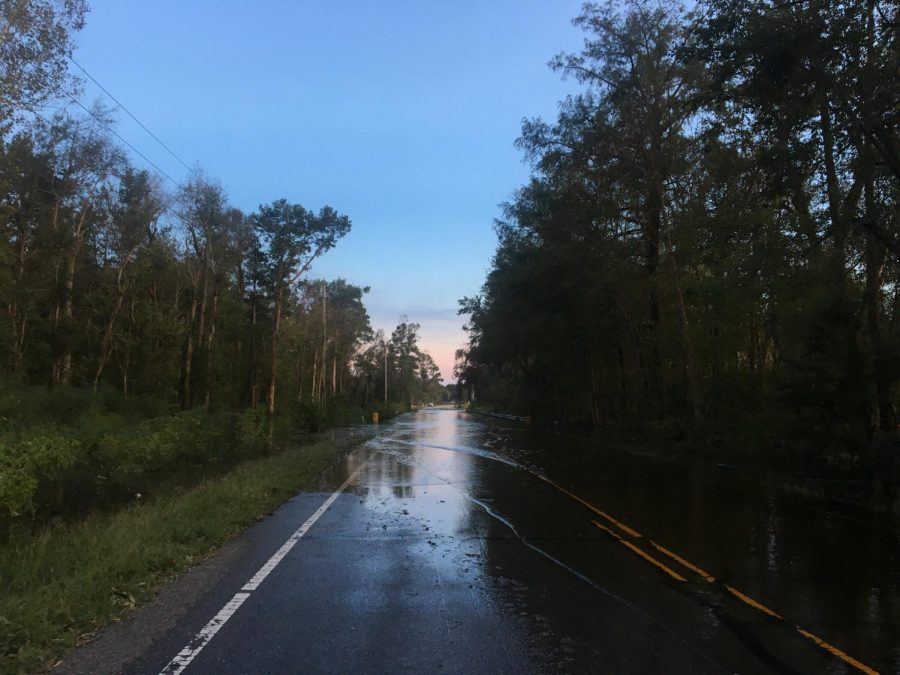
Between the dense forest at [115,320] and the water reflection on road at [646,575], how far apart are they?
7.54m

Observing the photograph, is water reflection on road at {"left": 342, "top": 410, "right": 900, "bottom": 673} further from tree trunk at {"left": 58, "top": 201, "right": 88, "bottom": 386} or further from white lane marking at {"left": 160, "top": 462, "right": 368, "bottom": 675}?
tree trunk at {"left": 58, "top": 201, "right": 88, "bottom": 386}

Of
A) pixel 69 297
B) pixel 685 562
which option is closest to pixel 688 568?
pixel 685 562

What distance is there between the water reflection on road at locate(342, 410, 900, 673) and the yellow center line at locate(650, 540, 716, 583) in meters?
0.06

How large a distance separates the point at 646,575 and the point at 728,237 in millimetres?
11159

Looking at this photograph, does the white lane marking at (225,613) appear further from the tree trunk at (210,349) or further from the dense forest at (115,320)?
the tree trunk at (210,349)

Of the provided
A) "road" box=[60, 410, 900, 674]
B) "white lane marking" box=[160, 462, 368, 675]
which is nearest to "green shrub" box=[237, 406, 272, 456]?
"road" box=[60, 410, 900, 674]

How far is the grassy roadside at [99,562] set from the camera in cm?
480

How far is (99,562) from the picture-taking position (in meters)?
6.57

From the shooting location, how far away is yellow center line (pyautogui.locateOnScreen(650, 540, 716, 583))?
6.79 meters

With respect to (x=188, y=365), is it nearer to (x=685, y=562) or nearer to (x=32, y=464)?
(x=32, y=464)

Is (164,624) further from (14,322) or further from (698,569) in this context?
→ (14,322)

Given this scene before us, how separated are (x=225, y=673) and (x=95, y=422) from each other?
802 inches

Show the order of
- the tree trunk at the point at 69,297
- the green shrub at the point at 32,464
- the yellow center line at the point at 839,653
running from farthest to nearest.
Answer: the tree trunk at the point at 69,297, the green shrub at the point at 32,464, the yellow center line at the point at 839,653

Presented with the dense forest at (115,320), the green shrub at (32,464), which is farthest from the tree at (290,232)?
the green shrub at (32,464)
